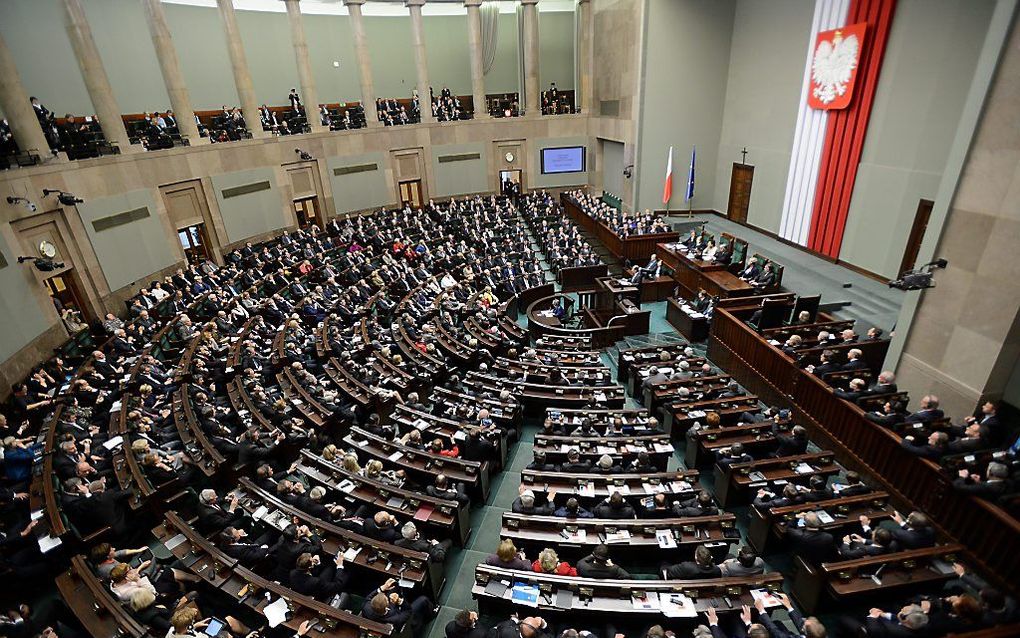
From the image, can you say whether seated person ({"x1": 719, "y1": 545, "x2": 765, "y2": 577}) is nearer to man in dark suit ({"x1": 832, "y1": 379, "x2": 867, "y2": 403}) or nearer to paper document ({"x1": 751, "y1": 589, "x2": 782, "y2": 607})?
paper document ({"x1": 751, "y1": 589, "x2": 782, "y2": 607})

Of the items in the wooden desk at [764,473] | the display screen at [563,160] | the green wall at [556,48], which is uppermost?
the green wall at [556,48]

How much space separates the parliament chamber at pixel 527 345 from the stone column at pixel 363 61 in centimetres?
14

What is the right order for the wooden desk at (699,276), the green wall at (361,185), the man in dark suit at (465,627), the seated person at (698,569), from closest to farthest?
the man in dark suit at (465,627) → the seated person at (698,569) → the wooden desk at (699,276) → the green wall at (361,185)

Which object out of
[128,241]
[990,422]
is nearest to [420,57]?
[128,241]

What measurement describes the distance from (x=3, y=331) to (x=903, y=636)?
15.1m

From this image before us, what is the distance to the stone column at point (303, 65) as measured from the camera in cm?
1888

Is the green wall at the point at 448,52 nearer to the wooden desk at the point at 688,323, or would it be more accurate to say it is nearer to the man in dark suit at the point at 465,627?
the wooden desk at the point at 688,323

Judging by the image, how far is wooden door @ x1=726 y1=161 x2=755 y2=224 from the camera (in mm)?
17891

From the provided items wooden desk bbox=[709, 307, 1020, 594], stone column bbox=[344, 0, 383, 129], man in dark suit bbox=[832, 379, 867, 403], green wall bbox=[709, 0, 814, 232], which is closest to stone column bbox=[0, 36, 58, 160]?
stone column bbox=[344, 0, 383, 129]

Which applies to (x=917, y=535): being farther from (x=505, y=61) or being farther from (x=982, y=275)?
(x=505, y=61)

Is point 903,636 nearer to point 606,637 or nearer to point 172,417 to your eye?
point 606,637

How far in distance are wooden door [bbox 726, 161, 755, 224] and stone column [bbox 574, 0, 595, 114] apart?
9079 mm

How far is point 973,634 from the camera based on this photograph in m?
4.03

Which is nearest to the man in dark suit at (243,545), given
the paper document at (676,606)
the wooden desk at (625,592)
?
the wooden desk at (625,592)
